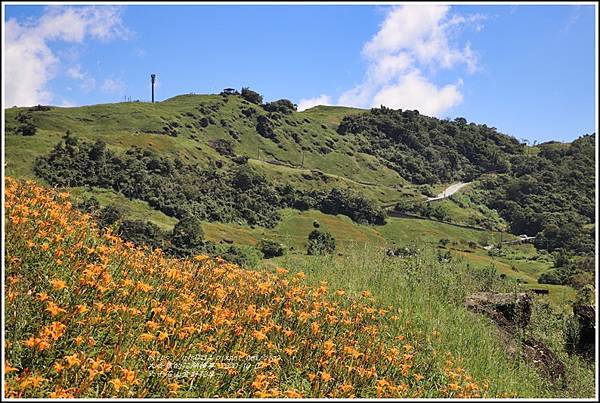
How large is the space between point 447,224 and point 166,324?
134556 mm

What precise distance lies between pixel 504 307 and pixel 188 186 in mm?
99952

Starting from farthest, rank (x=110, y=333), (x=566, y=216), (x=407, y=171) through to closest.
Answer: (x=407, y=171)
(x=566, y=216)
(x=110, y=333)

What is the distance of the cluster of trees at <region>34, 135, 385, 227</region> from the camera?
94562 millimetres

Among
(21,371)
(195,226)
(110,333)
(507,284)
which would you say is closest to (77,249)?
(110,333)

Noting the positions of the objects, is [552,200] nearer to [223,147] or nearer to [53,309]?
[223,147]

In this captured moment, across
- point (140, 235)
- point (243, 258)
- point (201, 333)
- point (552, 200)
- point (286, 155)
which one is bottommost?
point (243, 258)

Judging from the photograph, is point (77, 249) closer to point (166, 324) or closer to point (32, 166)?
point (166, 324)

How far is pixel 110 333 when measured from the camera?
488 cm

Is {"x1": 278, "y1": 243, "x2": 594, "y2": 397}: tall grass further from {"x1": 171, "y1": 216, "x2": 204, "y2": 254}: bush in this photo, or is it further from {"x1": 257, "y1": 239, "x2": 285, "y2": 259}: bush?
{"x1": 257, "y1": 239, "x2": 285, "y2": 259}: bush

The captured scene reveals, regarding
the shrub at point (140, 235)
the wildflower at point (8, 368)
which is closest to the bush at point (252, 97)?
the shrub at point (140, 235)

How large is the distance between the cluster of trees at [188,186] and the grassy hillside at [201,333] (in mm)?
79584

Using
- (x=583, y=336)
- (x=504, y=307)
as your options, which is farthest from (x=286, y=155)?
(x=504, y=307)

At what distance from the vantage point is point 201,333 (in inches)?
218

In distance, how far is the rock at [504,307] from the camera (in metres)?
11.4
